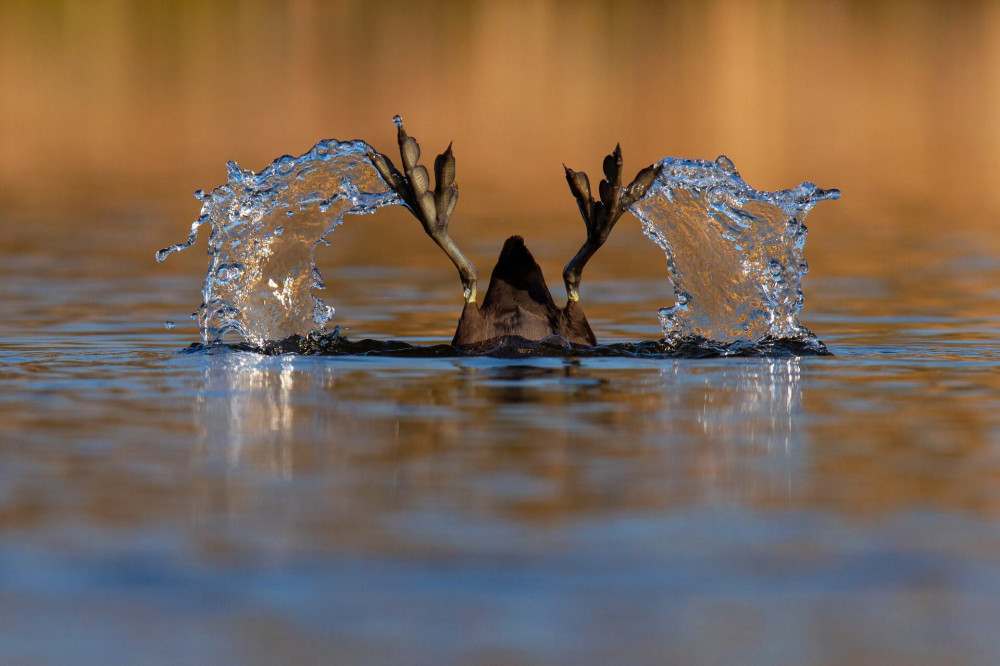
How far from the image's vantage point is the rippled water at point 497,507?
4.34 metres

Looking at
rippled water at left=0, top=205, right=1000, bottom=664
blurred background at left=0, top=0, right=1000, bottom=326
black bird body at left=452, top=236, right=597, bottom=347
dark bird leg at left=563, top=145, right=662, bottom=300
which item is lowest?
rippled water at left=0, top=205, right=1000, bottom=664

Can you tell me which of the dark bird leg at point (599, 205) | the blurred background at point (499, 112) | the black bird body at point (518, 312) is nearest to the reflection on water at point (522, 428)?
the black bird body at point (518, 312)

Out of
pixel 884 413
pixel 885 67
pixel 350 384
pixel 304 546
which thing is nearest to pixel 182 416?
pixel 350 384

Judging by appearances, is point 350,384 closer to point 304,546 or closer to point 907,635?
point 304,546

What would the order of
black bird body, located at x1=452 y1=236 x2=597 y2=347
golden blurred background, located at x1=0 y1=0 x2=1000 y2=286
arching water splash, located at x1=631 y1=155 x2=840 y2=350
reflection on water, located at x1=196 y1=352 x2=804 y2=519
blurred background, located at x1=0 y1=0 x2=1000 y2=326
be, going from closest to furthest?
reflection on water, located at x1=196 y1=352 x2=804 y2=519, black bird body, located at x1=452 y1=236 x2=597 y2=347, arching water splash, located at x1=631 y1=155 x2=840 y2=350, blurred background, located at x1=0 y1=0 x2=1000 y2=326, golden blurred background, located at x1=0 y1=0 x2=1000 y2=286

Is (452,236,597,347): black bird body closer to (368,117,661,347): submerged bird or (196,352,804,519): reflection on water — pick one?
(368,117,661,347): submerged bird

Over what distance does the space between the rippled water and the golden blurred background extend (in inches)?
314

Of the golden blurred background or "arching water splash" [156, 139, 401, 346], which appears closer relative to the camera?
"arching water splash" [156, 139, 401, 346]

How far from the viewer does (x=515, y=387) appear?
842 centimetres

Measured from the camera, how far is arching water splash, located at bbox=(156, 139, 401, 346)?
420 inches

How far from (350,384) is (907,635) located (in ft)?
15.2

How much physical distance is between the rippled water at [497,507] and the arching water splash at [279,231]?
861mm

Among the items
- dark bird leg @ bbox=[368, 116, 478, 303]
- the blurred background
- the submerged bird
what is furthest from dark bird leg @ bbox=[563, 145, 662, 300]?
the blurred background

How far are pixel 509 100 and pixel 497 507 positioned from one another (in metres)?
33.1
